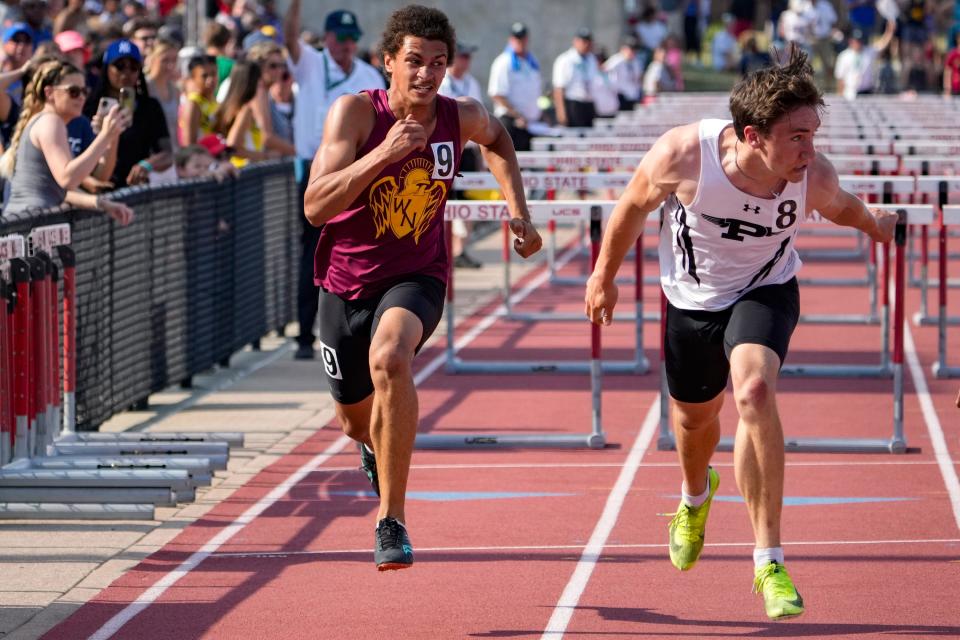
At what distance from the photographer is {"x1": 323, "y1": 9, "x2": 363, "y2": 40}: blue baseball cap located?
1336cm

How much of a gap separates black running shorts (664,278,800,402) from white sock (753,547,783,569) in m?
0.69

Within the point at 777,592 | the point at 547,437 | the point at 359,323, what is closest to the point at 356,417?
the point at 359,323

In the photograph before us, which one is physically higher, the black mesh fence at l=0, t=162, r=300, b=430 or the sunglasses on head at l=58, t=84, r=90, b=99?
the sunglasses on head at l=58, t=84, r=90, b=99

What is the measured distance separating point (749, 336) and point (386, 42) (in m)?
1.83

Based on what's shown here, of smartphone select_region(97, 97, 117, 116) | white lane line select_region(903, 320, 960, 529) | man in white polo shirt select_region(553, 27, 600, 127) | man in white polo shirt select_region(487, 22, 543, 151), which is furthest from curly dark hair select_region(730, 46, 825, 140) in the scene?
man in white polo shirt select_region(553, 27, 600, 127)

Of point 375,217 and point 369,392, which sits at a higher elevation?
point 375,217

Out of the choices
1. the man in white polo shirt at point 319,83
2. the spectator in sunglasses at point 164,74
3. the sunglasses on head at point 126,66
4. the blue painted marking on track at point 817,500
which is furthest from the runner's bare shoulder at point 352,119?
the man in white polo shirt at point 319,83

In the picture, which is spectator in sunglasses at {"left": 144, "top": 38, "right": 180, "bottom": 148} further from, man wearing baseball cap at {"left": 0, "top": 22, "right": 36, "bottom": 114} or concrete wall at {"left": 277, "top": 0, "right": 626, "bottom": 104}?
concrete wall at {"left": 277, "top": 0, "right": 626, "bottom": 104}

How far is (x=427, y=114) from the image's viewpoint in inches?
284

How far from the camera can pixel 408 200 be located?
7.18 metres

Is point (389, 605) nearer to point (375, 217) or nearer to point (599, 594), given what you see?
point (599, 594)

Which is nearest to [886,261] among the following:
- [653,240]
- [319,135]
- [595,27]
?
[319,135]

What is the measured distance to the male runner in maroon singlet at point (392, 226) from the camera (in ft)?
22.5

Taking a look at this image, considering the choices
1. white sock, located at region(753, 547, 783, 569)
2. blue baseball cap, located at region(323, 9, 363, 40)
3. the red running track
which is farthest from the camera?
blue baseball cap, located at region(323, 9, 363, 40)
